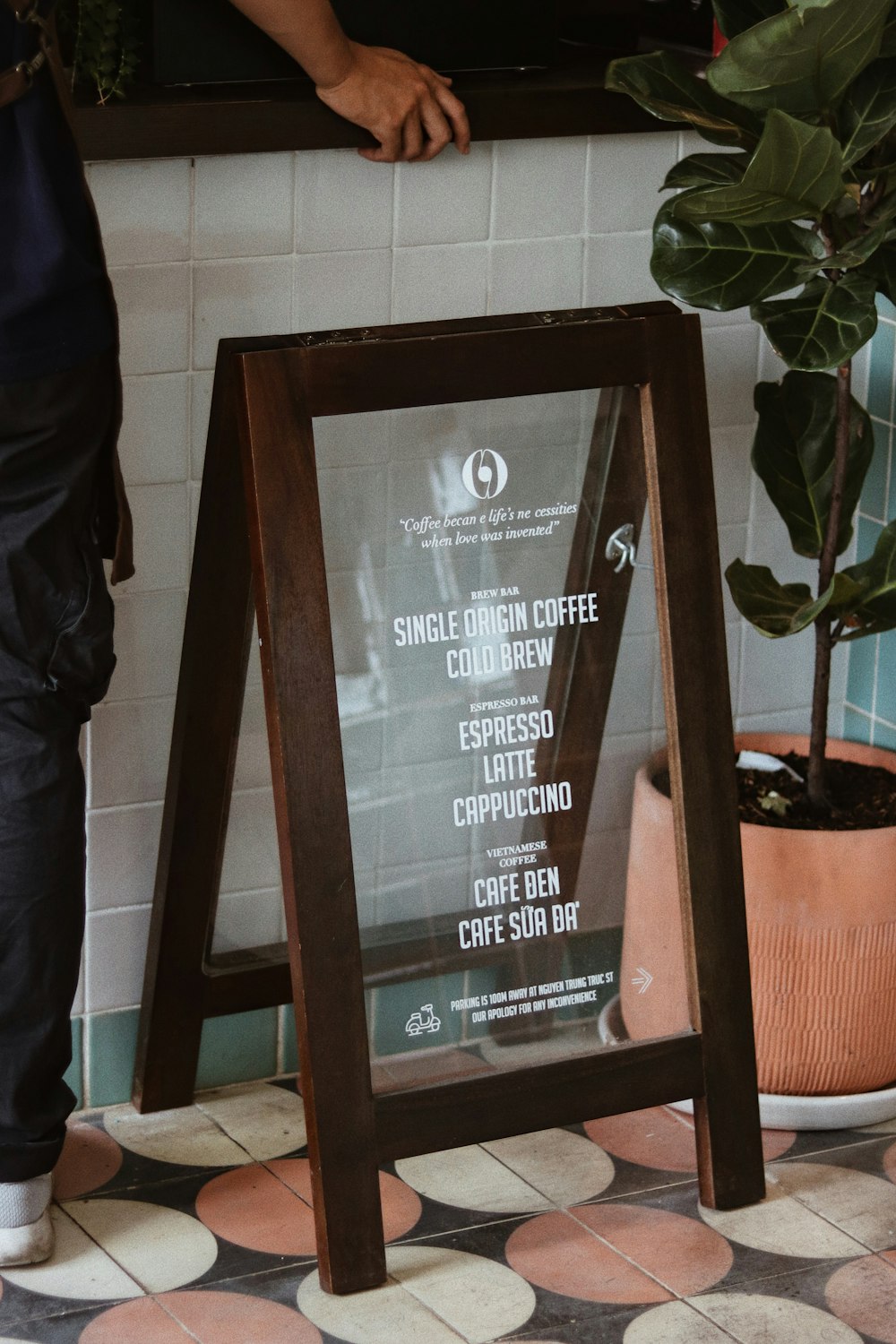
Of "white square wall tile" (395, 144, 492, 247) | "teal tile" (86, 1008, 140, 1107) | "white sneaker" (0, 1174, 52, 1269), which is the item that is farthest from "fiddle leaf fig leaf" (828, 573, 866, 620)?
"white sneaker" (0, 1174, 52, 1269)

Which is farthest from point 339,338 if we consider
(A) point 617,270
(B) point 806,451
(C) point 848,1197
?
(C) point 848,1197

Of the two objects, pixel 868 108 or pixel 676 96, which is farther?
pixel 676 96

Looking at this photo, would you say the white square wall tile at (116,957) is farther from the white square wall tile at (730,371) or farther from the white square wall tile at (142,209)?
the white square wall tile at (730,371)

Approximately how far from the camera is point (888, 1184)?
2.10 meters

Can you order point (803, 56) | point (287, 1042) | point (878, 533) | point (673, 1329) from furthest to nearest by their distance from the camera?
point (878, 533) → point (287, 1042) → point (673, 1329) → point (803, 56)

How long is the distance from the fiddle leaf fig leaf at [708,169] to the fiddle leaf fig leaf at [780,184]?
167 millimetres

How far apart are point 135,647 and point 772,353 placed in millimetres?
964

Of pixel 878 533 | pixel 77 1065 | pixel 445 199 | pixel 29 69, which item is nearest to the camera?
pixel 29 69

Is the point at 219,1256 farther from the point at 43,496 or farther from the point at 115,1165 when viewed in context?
the point at 43,496

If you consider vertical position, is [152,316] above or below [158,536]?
above

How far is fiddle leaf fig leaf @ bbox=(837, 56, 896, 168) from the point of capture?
1.81 metres

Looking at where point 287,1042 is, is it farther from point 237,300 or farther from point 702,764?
point 237,300

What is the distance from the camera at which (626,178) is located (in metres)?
2.21

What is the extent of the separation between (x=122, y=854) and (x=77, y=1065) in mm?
290
